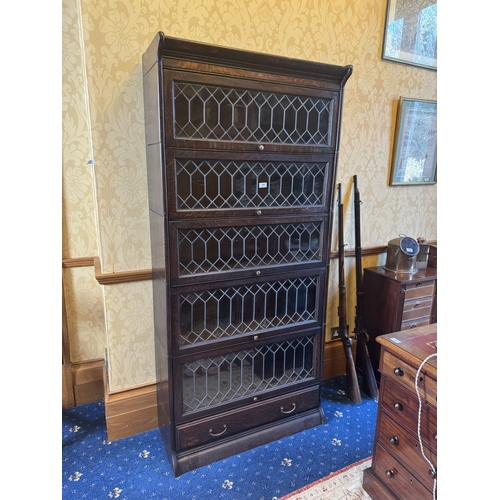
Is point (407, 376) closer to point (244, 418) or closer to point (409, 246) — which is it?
point (244, 418)

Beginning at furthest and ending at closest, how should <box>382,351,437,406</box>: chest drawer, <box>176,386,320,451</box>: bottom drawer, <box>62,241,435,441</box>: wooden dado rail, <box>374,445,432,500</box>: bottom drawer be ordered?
<box>62,241,435,441</box>: wooden dado rail → <box>176,386,320,451</box>: bottom drawer → <box>374,445,432,500</box>: bottom drawer → <box>382,351,437,406</box>: chest drawer

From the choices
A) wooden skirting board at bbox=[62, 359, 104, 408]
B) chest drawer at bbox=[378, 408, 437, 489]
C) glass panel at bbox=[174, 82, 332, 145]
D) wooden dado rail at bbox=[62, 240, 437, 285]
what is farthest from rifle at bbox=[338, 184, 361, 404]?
wooden skirting board at bbox=[62, 359, 104, 408]

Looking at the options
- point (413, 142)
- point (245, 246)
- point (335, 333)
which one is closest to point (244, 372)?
point (245, 246)

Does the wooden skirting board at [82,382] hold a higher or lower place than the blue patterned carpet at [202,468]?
higher

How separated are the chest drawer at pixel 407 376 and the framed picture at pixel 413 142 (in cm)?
138

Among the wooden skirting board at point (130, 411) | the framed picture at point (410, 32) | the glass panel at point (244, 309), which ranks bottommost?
the wooden skirting board at point (130, 411)

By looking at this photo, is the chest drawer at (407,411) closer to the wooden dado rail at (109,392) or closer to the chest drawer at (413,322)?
the chest drawer at (413,322)

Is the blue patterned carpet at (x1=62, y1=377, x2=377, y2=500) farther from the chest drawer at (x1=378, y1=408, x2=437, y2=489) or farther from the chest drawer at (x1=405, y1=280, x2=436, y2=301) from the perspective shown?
the chest drawer at (x1=405, y1=280, x2=436, y2=301)

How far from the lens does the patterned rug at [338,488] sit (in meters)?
1.54

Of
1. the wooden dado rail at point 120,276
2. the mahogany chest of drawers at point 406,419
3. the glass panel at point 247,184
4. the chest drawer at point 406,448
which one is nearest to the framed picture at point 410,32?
the glass panel at point 247,184

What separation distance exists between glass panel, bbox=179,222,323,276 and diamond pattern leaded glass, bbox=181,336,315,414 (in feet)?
1.44

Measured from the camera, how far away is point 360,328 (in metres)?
2.27

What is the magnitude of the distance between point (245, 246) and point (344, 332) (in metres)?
1.00

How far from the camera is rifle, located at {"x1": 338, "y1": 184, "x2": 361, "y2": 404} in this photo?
85.0 inches
